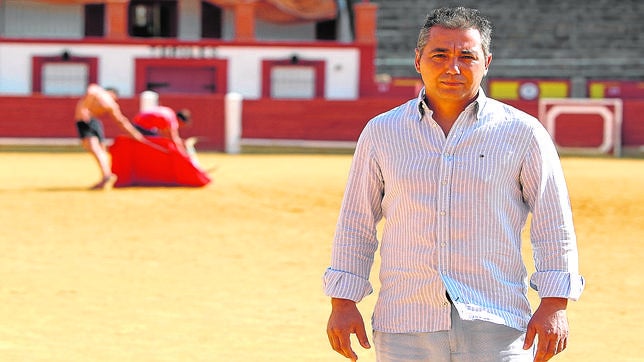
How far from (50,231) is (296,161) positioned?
1025cm

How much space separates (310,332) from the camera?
232 inches

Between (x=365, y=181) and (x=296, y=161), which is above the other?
(x=365, y=181)

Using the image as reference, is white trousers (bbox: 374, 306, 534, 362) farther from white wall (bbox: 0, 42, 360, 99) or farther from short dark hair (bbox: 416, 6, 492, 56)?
white wall (bbox: 0, 42, 360, 99)

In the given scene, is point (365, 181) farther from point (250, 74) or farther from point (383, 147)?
point (250, 74)

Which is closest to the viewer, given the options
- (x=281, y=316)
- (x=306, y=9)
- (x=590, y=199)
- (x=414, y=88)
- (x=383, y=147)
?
(x=383, y=147)

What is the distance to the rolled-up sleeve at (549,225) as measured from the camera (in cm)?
277

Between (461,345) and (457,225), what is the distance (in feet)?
0.83

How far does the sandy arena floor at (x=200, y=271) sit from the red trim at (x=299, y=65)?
11.6 m

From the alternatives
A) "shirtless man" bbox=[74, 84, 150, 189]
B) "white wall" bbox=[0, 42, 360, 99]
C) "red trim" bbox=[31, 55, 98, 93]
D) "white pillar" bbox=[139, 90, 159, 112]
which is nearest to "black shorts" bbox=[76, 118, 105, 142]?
"shirtless man" bbox=[74, 84, 150, 189]

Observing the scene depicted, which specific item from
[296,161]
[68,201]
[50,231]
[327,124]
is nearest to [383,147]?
[50,231]

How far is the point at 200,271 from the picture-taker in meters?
7.96

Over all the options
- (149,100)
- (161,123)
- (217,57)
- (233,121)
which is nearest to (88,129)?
(161,123)

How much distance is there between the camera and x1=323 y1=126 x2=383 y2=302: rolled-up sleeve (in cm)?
288

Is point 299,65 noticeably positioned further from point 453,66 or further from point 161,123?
point 453,66
